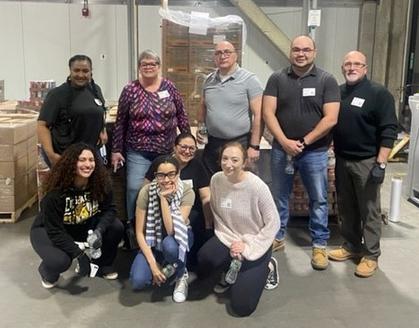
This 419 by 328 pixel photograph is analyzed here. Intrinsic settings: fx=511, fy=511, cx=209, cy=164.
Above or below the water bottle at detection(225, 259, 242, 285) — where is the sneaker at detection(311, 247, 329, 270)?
below

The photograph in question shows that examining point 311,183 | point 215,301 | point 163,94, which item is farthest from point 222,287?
point 163,94

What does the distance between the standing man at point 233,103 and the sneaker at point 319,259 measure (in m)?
0.76

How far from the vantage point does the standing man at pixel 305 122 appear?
10.6 feet

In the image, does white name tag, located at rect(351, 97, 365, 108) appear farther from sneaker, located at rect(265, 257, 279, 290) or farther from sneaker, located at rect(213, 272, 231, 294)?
sneaker, located at rect(213, 272, 231, 294)

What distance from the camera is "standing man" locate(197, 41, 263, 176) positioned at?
334 cm

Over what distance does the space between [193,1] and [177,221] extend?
505 centimetres

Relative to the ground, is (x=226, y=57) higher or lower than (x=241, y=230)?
higher

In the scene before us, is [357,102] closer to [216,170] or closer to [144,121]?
[216,170]

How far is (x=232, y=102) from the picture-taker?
3350mm

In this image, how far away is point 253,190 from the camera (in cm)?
284

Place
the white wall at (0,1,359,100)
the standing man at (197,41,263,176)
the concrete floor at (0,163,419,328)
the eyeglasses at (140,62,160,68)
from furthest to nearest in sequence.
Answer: the white wall at (0,1,359,100) → the standing man at (197,41,263,176) → the eyeglasses at (140,62,160,68) → the concrete floor at (0,163,419,328)

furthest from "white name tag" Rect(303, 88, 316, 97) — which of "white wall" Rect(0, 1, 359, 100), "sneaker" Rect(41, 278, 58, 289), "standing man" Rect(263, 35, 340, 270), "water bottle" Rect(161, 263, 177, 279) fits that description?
"white wall" Rect(0, 1, 359, 100)

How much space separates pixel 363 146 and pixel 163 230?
1.37 meters

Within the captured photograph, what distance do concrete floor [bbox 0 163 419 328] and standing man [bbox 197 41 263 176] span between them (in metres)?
0.92
